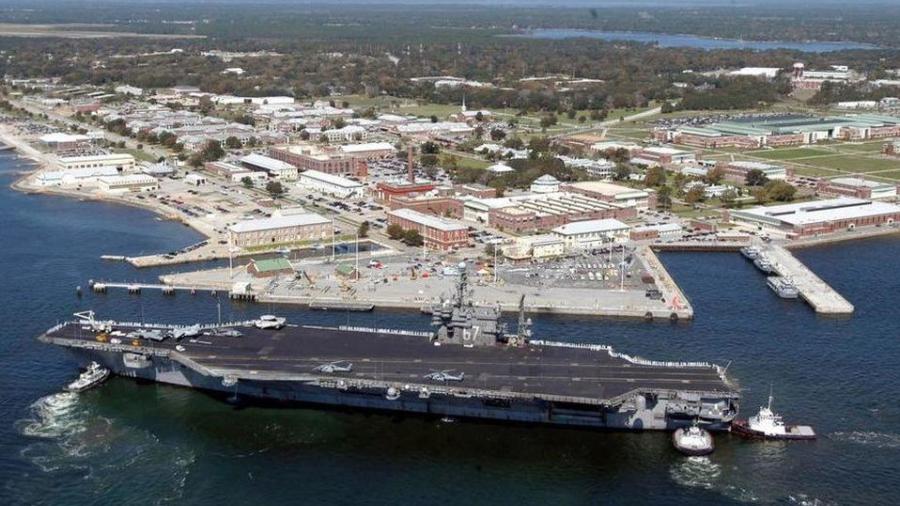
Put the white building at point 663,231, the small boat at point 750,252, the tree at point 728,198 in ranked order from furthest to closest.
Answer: the tree at point 728,198
the white building at point 663,231
the small boat at point 750,252

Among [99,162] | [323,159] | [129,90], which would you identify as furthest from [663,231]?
[129,90]

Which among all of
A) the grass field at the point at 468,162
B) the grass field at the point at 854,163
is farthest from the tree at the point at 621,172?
the grass field at the point at 854,163

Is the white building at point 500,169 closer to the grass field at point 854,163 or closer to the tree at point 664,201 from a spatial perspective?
the tree at point 664,201

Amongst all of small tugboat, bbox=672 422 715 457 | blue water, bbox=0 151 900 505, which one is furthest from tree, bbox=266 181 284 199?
small tugboat, bbox=672 422 715 457

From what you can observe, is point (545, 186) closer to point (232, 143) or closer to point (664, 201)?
point (664, 201)

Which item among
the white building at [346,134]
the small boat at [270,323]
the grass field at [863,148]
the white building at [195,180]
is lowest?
the white building at [195,180]

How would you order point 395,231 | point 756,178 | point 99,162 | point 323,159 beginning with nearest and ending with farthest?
point 395,231
point 756,178
point 323,159
point 99,162
